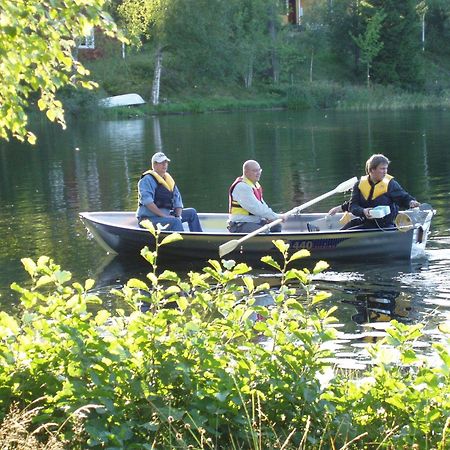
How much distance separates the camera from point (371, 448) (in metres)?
4.00

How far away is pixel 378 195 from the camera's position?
11.3 metres

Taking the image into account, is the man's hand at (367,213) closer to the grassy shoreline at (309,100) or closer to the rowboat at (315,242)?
the rowboat at (315,242)

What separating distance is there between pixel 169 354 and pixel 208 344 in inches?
8.9

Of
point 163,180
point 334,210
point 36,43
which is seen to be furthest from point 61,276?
point 334,210

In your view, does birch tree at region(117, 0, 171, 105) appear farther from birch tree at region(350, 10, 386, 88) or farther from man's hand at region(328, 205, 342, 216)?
man's hand at region(328, 205, 342, 216)

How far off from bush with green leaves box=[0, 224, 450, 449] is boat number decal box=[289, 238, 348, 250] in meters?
7.11

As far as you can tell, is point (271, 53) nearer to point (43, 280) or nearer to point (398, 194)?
point (398, 194)

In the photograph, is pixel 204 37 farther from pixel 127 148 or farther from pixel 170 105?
pixel 127 148

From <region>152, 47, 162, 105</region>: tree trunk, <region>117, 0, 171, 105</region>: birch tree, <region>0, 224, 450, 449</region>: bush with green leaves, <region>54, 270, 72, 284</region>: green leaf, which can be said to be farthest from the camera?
<region>152, 47, 162, 105</region>: tree trunk

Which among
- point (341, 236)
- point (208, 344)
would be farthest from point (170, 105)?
point (208, 344)

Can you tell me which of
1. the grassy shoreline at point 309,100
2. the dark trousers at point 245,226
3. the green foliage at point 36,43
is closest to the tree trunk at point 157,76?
the grassy shoreline at point 309,100

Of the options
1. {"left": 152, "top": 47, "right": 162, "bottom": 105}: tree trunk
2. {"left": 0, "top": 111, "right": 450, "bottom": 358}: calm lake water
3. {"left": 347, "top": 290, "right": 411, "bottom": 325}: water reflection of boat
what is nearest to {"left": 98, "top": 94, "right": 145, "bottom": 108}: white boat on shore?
{"left": 152, "top": 47, "right": 162, "bottom": 105}: tree trunk

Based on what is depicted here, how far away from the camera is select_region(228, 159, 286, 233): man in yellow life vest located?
11.5 metres

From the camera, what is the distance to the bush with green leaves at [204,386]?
3869mm
